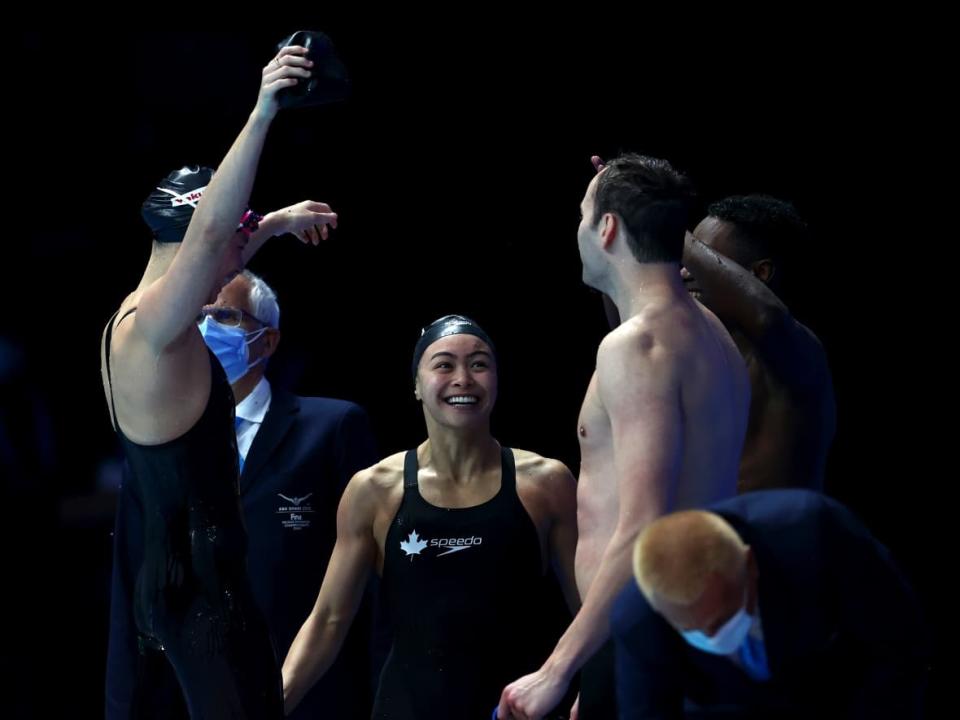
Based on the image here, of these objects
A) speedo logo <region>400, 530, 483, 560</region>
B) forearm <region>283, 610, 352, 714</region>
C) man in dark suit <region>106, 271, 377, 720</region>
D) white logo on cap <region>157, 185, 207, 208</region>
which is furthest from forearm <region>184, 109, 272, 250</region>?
man in dark suit <region>106, 271, 377, 720</region>

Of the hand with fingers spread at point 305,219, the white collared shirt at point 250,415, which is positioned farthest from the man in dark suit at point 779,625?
the white collared shirt at point 250,415

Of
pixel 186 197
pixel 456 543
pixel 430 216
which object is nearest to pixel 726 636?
pixel 456 543

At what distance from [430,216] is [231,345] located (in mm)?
1078

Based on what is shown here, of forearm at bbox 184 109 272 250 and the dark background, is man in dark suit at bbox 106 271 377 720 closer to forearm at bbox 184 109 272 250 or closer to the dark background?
the dark background

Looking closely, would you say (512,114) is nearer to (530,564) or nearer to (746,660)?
(530,564)

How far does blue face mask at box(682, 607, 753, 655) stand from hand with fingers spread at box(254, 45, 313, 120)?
4.01 feet

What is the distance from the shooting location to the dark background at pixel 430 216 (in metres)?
4.52

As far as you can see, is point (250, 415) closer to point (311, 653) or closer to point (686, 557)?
point (311, 653)

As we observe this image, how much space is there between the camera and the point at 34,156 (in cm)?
492

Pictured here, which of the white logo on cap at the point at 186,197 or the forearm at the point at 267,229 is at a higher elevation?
the white logo on cap at the point at 186,197

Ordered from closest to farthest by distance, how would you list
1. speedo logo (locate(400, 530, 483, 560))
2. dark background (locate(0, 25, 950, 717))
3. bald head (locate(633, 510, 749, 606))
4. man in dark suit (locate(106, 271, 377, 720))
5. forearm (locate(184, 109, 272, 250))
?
bald head (locate(633, 510, 749, 606)), forearm (locate(184, 109, 272, 250)), speedo logo (locate(400, 530, 483, 560)), man in dark suit (locate(106, 271, 377, 720)), dark background (locate(0, 25, 950, 717))

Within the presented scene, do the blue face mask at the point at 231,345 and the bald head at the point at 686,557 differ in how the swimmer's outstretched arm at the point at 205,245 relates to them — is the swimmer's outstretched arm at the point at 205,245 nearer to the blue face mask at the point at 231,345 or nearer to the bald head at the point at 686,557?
the bald head at the point at 686,557

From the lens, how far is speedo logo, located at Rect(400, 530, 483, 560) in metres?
3.37

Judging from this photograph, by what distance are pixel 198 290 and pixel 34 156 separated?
2650mm
